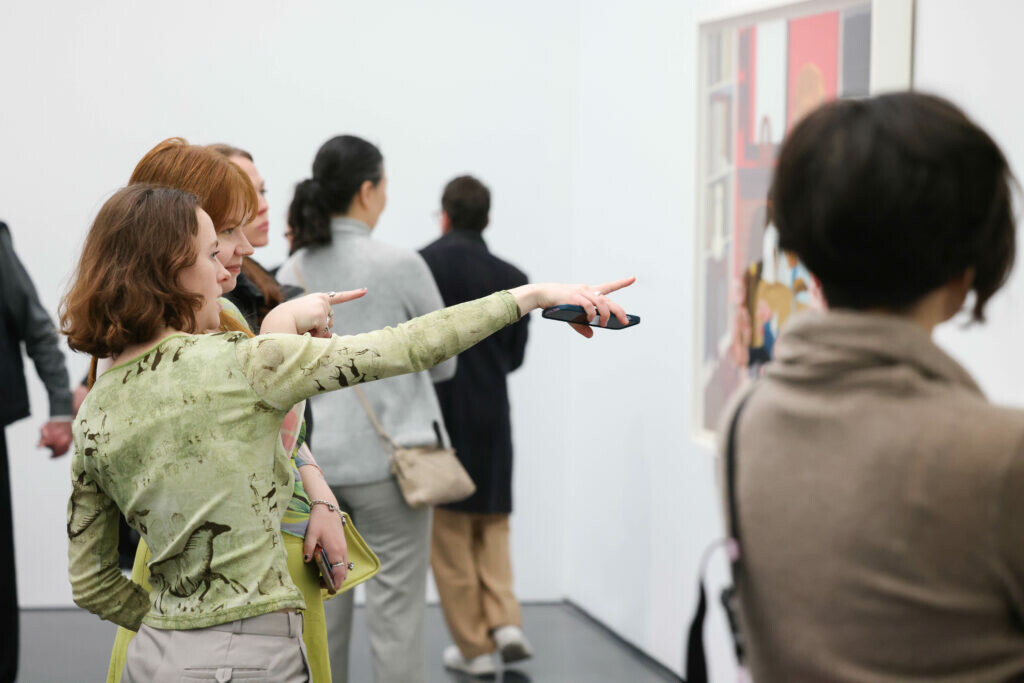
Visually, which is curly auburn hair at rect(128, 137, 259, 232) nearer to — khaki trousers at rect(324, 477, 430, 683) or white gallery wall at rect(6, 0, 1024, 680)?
khaki trousers at rect(324, 477, 430, 683)

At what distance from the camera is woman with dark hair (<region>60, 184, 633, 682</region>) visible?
1.58 metres

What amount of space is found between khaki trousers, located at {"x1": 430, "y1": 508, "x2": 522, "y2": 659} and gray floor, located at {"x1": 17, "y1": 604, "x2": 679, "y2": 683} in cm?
19

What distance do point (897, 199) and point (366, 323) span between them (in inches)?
94.3

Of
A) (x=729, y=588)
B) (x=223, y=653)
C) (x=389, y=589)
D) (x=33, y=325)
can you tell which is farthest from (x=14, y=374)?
(x=729, y=588)

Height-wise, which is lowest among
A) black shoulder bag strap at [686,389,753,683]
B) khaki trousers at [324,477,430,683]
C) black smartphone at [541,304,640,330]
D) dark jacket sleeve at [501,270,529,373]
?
khaki trousers at [324,477,430,683]

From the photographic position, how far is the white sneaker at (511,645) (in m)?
4.42

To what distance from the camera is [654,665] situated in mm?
4445

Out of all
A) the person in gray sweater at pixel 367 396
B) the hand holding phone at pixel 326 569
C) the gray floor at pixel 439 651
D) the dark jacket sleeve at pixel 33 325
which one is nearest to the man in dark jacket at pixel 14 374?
the dark jacket sleeve at pixel 33 325

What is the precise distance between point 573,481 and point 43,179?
9.64 feet

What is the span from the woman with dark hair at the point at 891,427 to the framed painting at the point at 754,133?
186 centimetres

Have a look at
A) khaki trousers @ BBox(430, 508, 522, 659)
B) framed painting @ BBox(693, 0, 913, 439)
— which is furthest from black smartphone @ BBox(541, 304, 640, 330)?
khaki trousers @ BBox(430, 508, 522, 659)

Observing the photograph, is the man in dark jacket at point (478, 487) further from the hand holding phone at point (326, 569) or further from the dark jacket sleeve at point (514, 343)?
the hand holding phone at point (326, 569)

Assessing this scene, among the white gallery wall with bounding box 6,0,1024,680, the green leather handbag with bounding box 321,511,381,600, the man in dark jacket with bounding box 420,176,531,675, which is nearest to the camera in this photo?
the green leather handbag with bounding box 321,511,381,600

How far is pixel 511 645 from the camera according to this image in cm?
442
